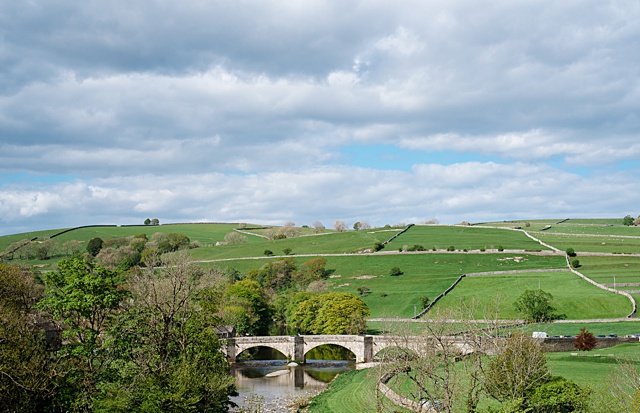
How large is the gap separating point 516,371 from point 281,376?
4302 centimetres

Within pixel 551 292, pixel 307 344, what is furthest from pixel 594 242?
pixel 307 344

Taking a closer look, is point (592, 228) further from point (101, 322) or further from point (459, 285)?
point (101, 322)

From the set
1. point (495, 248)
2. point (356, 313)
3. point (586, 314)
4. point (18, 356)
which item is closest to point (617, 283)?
point (586, 314)

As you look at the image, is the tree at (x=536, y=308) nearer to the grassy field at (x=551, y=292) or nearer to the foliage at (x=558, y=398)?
the grassy field at (x=551, y=292)

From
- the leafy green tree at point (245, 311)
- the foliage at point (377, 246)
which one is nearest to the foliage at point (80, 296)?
the leafy green tree at point (245, 311)

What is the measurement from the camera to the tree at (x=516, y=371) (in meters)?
38.5

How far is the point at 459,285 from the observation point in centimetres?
12200

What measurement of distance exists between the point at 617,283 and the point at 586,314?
60.6ft

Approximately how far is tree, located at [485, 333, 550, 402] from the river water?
23.5 meters

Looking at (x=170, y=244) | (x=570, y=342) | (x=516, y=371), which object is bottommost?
Result: (x=570, y=342)

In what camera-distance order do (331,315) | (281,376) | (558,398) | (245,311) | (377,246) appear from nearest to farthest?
(558,398), (281,376), (331,315), (245,311), (377,246)

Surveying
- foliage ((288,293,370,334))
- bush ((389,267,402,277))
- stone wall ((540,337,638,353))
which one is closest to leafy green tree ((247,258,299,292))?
bush ((389,267,402,277))

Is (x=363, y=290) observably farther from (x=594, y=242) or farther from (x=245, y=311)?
(x=594, y=242)

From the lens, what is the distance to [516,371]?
38344 mm
